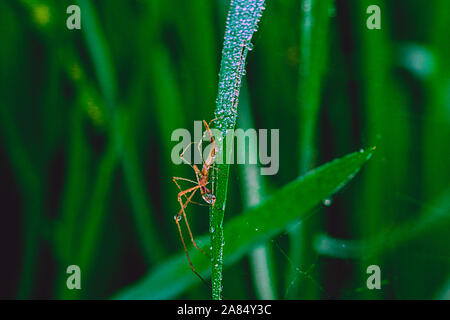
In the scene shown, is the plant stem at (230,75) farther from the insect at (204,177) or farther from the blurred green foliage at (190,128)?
the blurred green foliage at (190,128)

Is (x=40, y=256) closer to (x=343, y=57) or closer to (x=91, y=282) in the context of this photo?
(x=91, y=282)

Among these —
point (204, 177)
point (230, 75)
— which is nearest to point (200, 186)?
point (204, 177)

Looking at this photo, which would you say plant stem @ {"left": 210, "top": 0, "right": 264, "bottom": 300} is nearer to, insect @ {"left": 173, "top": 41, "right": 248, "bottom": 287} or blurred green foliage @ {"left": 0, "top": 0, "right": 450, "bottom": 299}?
insect @ {"left": 173, "top": 41, "right": 248, "bottom": 287}

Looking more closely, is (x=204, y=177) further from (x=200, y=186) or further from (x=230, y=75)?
(x=230, y=75)

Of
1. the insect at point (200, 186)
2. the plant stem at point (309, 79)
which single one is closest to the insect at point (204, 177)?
the insect at point (200, 186)
